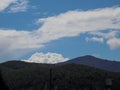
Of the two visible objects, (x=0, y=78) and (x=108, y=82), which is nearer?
(x=108, y=82)

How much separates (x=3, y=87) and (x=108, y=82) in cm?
4463

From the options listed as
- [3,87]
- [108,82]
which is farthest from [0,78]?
[108,82]

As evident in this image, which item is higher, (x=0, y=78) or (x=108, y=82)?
(x=0, y=78)

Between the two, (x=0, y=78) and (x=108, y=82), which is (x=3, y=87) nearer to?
(x=0, y=78)

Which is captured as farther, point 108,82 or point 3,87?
point 3,87

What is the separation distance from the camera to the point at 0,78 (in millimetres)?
64875

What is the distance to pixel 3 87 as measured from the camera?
63531 millimetres

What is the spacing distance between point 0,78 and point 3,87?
209 cm

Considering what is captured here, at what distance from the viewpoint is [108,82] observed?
21.0m
